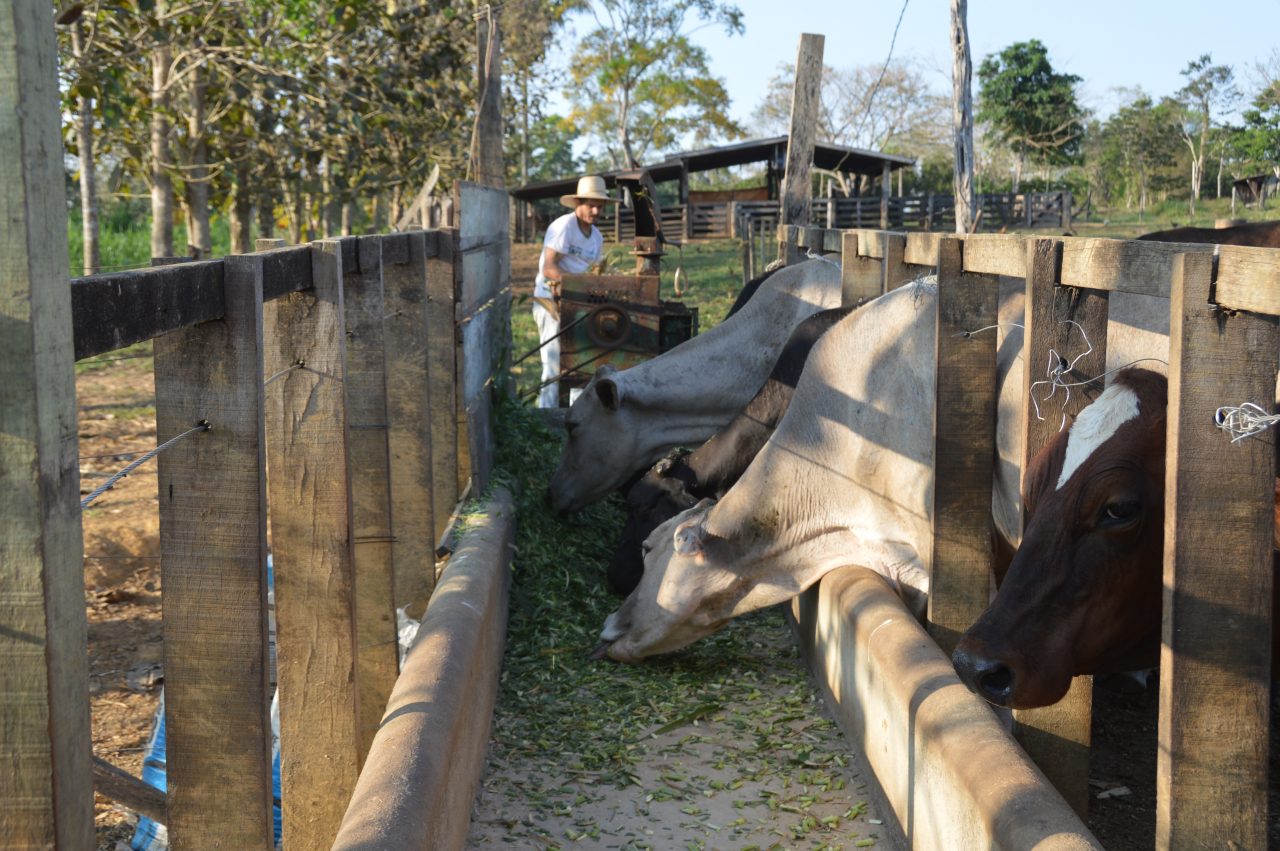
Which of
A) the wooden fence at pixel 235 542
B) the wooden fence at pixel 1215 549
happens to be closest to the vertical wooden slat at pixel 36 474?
the wooden fence at pixel 235 542

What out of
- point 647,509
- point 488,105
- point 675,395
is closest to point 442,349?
point 647,509

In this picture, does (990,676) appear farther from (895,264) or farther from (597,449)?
(597,449)

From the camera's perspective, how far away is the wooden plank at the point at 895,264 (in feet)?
18.6

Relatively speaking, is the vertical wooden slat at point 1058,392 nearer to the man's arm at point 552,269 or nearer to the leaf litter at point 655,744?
the leaf litter at point 655,744

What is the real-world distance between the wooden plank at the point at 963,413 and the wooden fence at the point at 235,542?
189cm

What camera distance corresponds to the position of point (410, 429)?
5.58m

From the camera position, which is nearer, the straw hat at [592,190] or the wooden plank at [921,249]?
the wooden plank at [921,249]

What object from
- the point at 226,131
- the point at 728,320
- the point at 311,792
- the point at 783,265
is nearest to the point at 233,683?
the point at 311,792

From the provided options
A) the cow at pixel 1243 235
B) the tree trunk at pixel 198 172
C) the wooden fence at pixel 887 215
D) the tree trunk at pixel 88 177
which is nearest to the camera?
the cow at pixel 1243 235

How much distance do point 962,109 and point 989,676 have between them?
10.4 m

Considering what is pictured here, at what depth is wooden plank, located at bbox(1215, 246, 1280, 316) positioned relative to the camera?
94.8 inches

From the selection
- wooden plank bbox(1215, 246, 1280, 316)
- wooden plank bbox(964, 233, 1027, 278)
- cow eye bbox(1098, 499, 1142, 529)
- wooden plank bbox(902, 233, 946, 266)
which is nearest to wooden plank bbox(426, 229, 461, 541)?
wooden plank bbox(902, 233, 946, 266)

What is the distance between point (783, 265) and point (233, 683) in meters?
6.96

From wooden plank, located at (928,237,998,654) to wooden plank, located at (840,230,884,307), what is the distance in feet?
7.50
